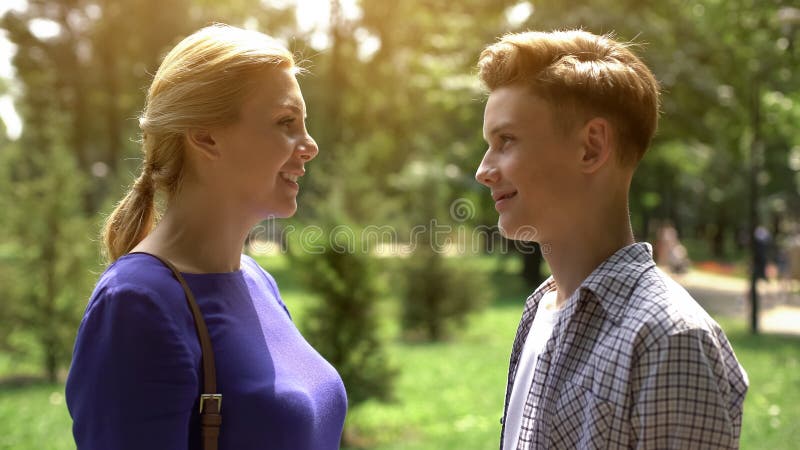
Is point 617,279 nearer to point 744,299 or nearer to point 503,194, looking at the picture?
point 503,194

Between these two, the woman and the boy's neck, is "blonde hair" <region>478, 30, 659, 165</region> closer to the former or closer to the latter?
the boy's neck

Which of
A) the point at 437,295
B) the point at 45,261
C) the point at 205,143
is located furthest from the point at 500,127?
the point at 437,295

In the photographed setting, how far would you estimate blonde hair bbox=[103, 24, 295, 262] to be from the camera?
2.11 meters

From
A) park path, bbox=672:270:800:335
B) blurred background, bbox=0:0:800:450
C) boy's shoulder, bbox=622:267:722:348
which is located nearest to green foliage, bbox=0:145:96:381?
blurred background, bbox=0:0:800:450

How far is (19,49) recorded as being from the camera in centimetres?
3597

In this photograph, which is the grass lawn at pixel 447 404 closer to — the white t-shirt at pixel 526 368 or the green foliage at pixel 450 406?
the green foliage at pixel 450 406

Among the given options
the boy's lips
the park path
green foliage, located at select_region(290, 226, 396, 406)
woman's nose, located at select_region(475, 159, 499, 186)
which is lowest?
the park path

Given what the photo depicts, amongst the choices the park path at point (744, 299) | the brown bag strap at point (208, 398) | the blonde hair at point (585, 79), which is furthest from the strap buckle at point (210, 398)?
the park path at point (744, 299)

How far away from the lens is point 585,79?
1.82m

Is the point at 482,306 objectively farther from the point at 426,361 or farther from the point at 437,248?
the point at 426,361

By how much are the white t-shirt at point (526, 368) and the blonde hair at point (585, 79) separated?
45 centimetres

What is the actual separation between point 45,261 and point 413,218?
697 cm

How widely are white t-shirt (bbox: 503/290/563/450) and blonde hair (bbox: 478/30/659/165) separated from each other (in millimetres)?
447

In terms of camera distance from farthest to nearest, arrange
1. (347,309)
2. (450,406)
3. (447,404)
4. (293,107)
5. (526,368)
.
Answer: (447,404) < (450,406) < (347,309) < (293,107) < (526,368)
